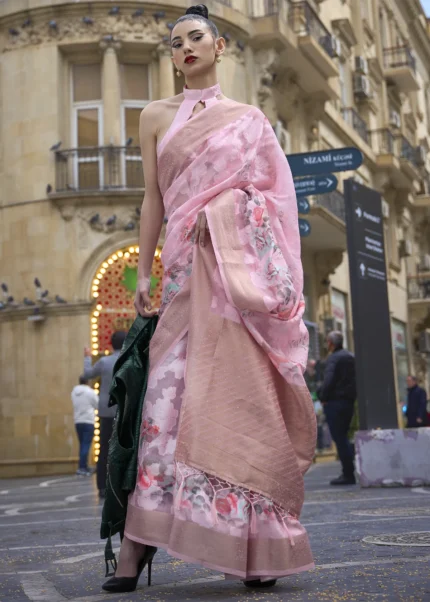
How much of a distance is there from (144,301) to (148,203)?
1.41 ft

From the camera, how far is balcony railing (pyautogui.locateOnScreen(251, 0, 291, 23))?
24312 millimetres

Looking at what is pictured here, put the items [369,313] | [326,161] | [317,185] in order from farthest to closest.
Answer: [317,185] → [326,161] → [369,313]

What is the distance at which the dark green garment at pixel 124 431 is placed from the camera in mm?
4062

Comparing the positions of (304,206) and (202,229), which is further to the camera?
(304,206)

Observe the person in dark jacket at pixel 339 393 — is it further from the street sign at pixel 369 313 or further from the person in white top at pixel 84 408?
the person in white top at pixel 84 408

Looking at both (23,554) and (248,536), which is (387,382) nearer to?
(23,554)

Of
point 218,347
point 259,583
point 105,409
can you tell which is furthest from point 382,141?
point 259,583

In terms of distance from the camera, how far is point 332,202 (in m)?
26.0

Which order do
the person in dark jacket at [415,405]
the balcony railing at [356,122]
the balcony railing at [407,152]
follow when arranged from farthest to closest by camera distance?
the balcony railing at [407,152]
the balcony railing at [356,122]
the person in dark jacket at [415,405]

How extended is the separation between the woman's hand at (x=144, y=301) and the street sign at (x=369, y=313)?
24.2 ft

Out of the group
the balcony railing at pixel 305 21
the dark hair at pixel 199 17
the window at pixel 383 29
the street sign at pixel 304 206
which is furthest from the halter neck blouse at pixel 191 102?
the window at pixel 383 29

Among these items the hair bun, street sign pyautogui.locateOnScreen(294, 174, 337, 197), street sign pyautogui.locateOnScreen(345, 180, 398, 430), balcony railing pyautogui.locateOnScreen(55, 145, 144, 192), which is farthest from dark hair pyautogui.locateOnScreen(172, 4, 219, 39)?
balcony railing pyautogui.locateOnScreen(55, 145, 144, 192)

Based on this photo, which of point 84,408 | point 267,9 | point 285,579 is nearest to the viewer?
point 285,579

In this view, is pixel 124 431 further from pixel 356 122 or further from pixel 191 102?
pixel 356 122
